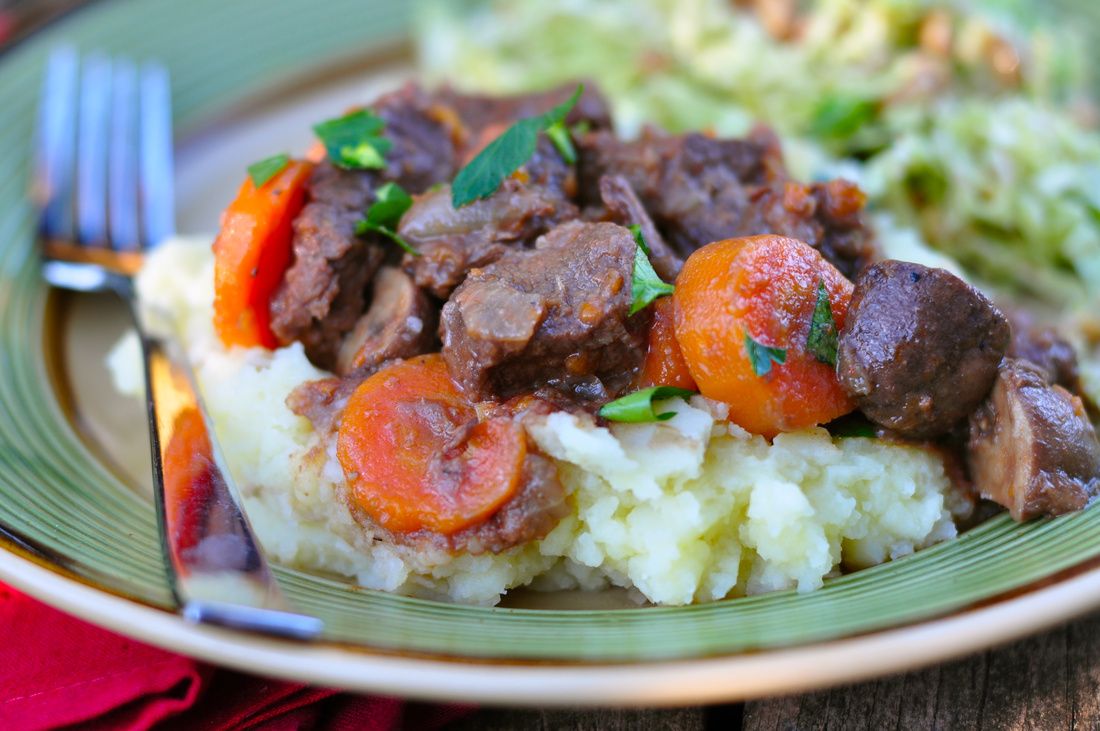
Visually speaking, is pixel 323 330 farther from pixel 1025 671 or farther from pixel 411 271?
pixel 1025 671

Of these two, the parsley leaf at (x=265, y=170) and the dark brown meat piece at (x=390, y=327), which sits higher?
the parsley leaf at (x=265, y=170)

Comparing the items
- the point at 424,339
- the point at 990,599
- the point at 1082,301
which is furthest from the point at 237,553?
the point at 1082,301

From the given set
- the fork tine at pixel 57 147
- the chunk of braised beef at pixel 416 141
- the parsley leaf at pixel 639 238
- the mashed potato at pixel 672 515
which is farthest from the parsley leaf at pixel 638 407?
the fork tine at pixel 57 147

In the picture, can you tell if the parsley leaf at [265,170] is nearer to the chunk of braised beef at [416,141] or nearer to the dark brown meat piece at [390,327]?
the chunk of braised beef at [416,141]

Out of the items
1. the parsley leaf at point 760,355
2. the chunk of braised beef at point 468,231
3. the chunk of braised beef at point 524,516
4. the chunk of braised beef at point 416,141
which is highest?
the chunk of braised beef at point 416,141

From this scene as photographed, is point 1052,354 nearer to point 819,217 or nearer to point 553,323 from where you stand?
point 819,217

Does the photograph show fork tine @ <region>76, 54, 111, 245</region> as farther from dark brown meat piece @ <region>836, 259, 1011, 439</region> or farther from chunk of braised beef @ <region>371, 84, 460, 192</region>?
dark brown meat piece @ <region>836, 259, 1011, 439</region>
